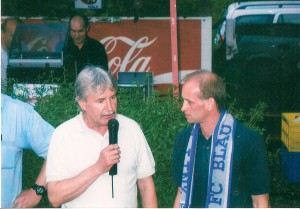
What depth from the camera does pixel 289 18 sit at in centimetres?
755

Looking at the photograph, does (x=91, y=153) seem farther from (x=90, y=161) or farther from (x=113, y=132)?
(x=113, y=132)

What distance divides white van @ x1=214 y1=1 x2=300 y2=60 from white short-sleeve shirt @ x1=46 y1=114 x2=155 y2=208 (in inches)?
177

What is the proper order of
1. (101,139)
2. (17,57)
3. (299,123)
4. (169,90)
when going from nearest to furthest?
(101,139)
(169,90)
(299,123)
(17,57)

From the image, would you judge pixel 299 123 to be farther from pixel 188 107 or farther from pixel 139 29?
pixel 188 107

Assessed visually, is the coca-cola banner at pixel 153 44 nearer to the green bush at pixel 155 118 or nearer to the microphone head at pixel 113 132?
the green bush at pixel 155 118

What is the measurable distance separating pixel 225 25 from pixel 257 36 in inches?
18.5

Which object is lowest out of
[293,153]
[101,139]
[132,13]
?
[293,153]

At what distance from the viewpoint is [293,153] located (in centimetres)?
666

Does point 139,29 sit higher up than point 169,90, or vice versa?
point 139,29

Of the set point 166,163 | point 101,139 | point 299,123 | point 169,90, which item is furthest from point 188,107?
point 299,123

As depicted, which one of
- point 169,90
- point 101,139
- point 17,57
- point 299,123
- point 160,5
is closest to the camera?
point 101,139

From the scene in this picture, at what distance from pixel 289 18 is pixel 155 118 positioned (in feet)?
11.1

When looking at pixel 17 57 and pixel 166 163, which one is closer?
pixel 166 163

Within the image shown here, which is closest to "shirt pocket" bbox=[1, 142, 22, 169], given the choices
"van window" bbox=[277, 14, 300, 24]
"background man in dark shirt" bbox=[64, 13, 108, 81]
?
"background man in dark shirt" bbox=[64, 13, 108, 81]
